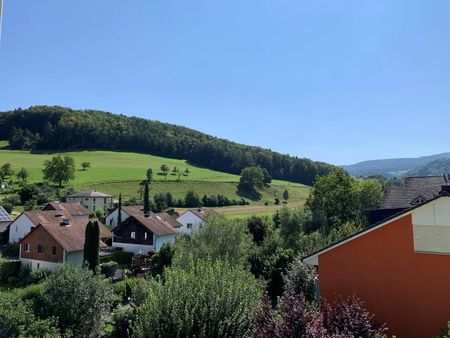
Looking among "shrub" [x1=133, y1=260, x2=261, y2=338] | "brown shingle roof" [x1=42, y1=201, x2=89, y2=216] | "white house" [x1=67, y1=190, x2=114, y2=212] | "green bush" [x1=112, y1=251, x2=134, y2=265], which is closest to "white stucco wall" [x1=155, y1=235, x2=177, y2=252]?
"green bush" [x1=112, y1=251, x2=134, y2=265]

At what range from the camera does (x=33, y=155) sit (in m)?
122

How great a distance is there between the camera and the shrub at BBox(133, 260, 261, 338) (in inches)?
404

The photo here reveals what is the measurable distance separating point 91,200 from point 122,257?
137ft

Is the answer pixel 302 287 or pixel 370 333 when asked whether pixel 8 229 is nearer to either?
pixel 302 287

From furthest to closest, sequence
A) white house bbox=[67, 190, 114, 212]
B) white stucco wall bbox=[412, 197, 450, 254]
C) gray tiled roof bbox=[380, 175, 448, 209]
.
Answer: white house bbox=[67, 190, 114, 212] < gray tiled roof bbox=[380, 175, 448, 209] < white stucco wall bbox=[412, 197, 450, 254]

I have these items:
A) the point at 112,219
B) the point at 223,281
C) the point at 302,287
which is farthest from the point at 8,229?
the point at 223,281

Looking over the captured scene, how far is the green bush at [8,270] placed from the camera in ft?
133

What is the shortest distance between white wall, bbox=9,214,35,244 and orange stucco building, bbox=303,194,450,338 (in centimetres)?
5125

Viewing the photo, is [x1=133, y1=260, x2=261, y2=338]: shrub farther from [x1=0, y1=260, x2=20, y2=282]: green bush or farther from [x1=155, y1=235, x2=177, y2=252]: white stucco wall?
[x1=155, y1=235, x2=177, y2=252]: white stucco wall

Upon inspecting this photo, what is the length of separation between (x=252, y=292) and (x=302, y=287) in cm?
874

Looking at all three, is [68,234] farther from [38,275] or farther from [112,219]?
[112,219]

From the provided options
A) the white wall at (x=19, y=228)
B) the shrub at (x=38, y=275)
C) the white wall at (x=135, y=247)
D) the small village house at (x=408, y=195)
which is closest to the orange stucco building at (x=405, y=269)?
the small village house at (x=408, y=195)

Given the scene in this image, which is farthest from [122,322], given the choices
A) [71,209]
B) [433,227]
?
[71,209]

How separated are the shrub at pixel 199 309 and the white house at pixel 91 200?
255ft
